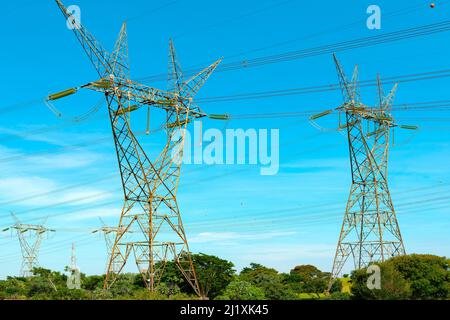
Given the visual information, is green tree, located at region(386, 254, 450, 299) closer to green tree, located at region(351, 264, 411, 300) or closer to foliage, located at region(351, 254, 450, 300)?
foliage, located at region(351, 254, 450, 300)

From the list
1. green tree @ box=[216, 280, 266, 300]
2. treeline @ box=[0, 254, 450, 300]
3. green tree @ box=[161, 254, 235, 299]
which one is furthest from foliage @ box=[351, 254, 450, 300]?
green tree @ box=[161, 254, 235, 299]

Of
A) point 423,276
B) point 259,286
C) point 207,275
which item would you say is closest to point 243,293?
point 259,286

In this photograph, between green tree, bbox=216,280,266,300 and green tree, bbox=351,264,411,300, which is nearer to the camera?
green tree, bbox=351,264,411,300

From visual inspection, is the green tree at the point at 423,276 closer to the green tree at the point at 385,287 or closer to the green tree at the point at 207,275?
the green tree at the point at 385,287

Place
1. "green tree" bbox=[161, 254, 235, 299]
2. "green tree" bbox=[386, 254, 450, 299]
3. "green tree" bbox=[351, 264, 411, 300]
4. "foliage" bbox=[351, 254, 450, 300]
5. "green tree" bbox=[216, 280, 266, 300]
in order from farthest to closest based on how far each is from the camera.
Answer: "green tree" bbox=[161, 254, 235, 299] → "green tree" bbox=[386, 254, 450, 299] → "green tree" bbox=[216, 280, 266, 300] → "foliage" bbox=[351, 254, 450, 300] → "green tree" bbox=[351, 264, 411, 300]

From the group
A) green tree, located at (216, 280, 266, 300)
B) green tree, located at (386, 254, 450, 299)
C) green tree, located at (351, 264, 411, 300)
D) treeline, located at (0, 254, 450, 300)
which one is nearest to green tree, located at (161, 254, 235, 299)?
treeline, located at (0, 254, 450, 300)

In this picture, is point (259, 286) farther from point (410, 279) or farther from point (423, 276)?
point (423, 276)

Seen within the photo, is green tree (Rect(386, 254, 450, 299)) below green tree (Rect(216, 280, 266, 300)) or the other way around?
the other way around

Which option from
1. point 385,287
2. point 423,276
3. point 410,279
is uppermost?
point 423,276

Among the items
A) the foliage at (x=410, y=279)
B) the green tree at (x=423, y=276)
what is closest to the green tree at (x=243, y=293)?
the foliage at (x=410, y=279)

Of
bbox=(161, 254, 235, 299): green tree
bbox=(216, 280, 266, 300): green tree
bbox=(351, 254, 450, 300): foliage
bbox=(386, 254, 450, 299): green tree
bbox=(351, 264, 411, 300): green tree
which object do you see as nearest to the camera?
bbox=(351, 264, 411, 300): green tree

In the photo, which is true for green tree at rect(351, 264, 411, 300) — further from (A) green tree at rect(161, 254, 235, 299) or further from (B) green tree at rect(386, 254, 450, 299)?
(A) green tree at rect(161, 254, 235, 299)
